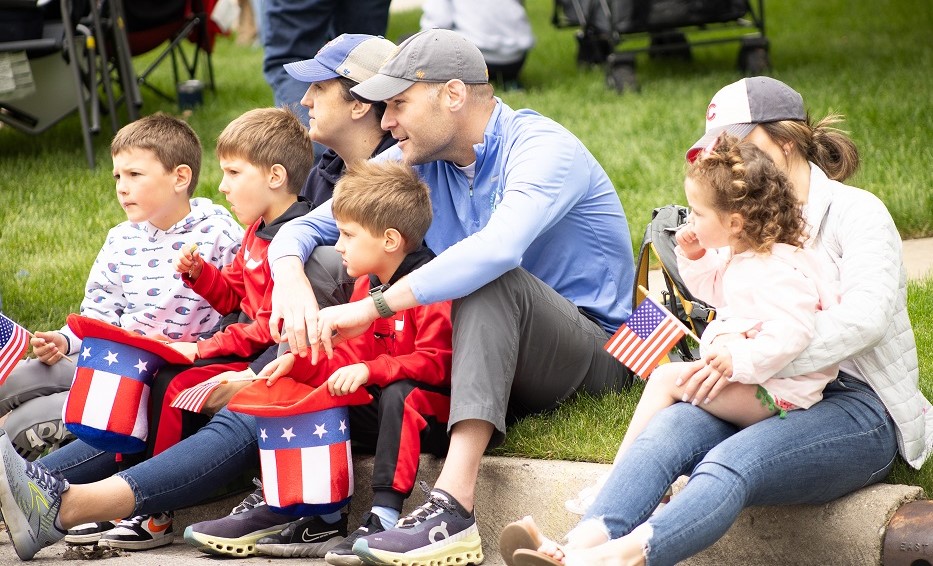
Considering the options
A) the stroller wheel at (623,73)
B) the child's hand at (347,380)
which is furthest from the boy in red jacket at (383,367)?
the stroller wheel at (623,73)

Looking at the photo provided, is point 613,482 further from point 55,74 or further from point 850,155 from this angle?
point 55,74

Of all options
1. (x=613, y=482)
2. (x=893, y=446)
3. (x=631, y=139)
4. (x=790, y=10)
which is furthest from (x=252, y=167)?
(x=790, y=10)

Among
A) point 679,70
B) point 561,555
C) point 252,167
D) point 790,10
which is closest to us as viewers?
point 561,555

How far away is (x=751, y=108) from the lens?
325cm

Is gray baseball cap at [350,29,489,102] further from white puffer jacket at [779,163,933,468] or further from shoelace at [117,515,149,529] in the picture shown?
shoelace at [117,515,149,529]

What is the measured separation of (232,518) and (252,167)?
3.78 feet

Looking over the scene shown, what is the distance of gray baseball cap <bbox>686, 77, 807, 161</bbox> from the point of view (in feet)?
10.6

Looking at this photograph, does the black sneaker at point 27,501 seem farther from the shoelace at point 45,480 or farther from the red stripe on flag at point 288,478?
the red stripe on flag at point 288,478

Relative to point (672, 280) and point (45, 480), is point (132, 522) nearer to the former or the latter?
point (45, 480)

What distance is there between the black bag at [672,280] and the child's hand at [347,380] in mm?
873

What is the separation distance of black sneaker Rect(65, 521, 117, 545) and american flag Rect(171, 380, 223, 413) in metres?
0.42

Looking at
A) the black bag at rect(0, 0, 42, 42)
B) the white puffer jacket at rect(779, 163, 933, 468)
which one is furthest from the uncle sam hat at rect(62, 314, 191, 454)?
the black bag at rect(0, 0, 42, 42)

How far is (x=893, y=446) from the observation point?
312cm

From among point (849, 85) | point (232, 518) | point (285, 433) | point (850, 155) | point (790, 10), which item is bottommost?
point (790, 10)
